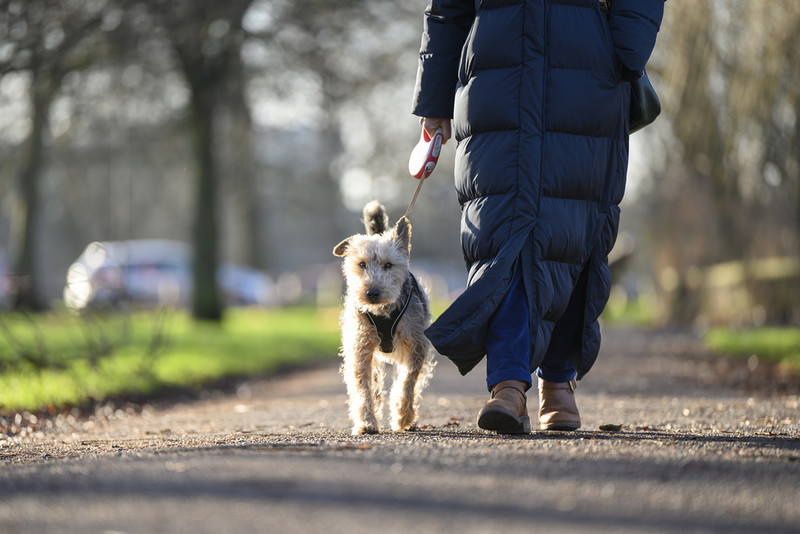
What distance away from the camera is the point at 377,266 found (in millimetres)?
5562

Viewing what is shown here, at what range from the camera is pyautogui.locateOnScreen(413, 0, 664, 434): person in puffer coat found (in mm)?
4496

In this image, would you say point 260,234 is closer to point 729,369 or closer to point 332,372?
point 332,372

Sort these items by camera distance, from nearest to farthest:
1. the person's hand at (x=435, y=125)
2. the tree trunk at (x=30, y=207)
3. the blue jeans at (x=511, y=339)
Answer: the blue jeans at (x=511, y=339) < the person's hand at (x=435, y=125) < the tree trunk at (x=30, y=207)

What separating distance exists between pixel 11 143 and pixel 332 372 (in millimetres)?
11774

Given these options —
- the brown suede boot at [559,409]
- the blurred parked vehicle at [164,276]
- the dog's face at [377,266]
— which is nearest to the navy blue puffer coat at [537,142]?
the brown suede boot at [559,409]

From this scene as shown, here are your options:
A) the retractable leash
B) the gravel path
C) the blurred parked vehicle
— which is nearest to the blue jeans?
the gravel path

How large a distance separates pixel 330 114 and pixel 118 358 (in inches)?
319

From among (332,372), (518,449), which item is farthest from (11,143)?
(518,449)

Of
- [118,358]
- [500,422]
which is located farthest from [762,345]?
[500,422]

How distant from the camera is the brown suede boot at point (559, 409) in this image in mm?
4930

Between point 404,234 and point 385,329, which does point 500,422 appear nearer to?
point 385,329

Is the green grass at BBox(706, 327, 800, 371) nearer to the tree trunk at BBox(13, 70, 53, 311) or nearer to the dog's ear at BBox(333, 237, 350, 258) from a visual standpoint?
the dog's ear at BBox(333, 237, 350, 258)

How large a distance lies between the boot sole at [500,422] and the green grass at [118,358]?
4360mm

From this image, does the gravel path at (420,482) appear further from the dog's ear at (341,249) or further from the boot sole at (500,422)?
the dog's ear at (341,249)
